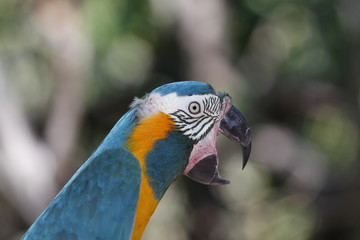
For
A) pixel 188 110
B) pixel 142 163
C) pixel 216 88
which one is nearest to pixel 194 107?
pixel 188 110

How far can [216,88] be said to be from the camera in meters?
5.88

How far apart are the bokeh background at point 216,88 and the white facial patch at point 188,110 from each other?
3.52 metres

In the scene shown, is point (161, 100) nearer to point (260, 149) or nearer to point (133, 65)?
point (260, 149)

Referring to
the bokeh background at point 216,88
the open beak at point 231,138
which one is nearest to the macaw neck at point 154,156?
the open beak at point 231,138

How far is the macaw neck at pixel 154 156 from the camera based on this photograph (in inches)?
88.6

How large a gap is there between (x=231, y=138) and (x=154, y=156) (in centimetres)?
33

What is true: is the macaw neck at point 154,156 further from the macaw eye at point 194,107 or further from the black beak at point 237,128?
the black beak at point 237,128

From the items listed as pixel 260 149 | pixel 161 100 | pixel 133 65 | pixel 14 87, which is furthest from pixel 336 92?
pixel 161 100

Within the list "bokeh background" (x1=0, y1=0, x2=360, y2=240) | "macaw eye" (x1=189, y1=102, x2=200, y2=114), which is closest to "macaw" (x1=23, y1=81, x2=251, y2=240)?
"macaw eye" (x1=189, y1=102, x2=200, y2=114)

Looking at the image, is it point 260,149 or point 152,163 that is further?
point 260,149

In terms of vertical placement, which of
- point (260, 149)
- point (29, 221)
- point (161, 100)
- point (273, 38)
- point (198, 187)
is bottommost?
point (29, 221)

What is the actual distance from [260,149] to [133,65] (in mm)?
2184

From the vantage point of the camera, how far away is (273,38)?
7777 millimetres

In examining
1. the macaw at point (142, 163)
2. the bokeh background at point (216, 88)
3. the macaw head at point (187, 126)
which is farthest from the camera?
the bokeh background at point (216, 88)
